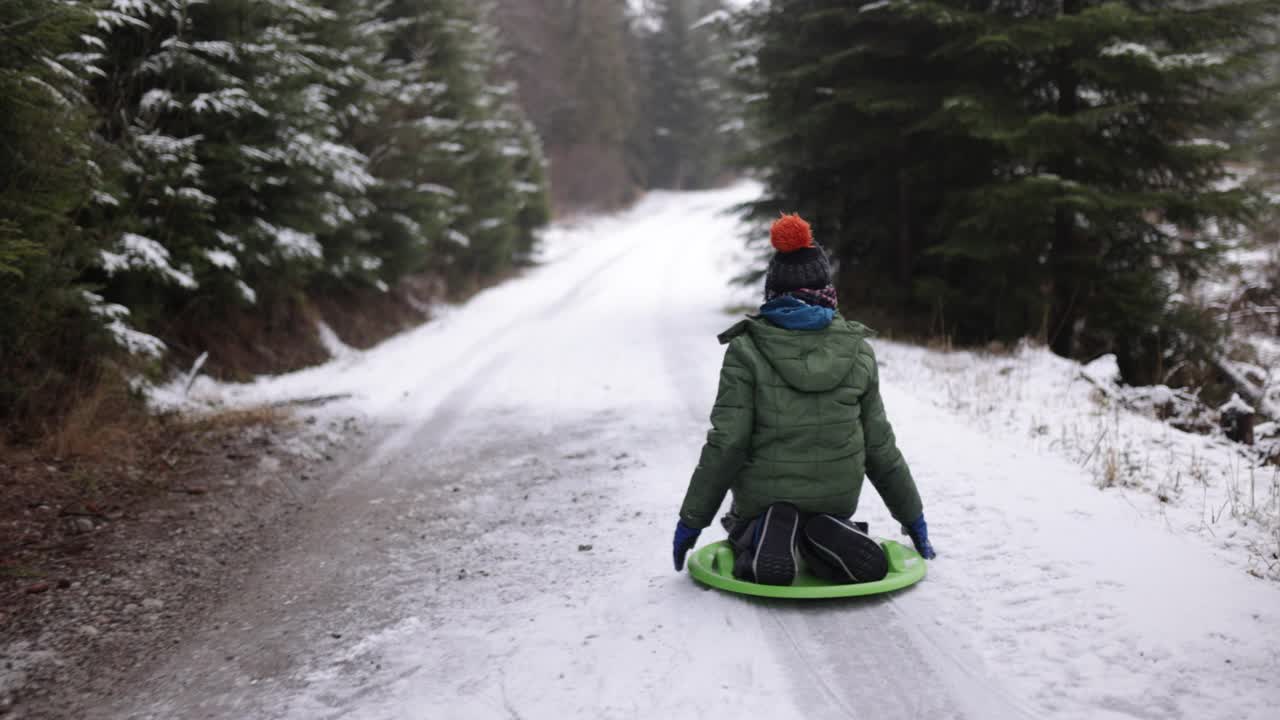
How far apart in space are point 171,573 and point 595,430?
3.66m

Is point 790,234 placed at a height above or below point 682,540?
above

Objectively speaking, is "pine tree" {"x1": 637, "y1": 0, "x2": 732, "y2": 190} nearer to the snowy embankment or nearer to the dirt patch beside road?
the snowy embankment

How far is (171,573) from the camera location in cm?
458

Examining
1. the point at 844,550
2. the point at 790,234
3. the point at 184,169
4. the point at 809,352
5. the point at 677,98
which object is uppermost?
the point at 677,98

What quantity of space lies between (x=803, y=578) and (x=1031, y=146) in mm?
7004

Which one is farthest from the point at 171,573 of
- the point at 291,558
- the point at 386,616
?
the point at 386,616

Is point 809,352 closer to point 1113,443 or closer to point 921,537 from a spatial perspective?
point 921,537

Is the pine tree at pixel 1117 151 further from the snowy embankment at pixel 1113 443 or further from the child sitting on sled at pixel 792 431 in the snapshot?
the child sitting on sled at pixel 792 431

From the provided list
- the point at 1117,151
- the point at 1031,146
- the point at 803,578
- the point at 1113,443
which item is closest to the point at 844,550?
the point at 803,578

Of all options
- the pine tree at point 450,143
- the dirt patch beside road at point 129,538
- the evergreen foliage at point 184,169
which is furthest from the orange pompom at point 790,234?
the pine tree at point 450,143

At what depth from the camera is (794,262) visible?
375cm

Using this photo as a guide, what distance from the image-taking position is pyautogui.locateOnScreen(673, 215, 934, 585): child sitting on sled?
3668 millimetres

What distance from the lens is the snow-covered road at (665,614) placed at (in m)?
3.01

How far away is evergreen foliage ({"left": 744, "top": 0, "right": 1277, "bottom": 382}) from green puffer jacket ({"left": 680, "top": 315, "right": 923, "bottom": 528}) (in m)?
6.02
